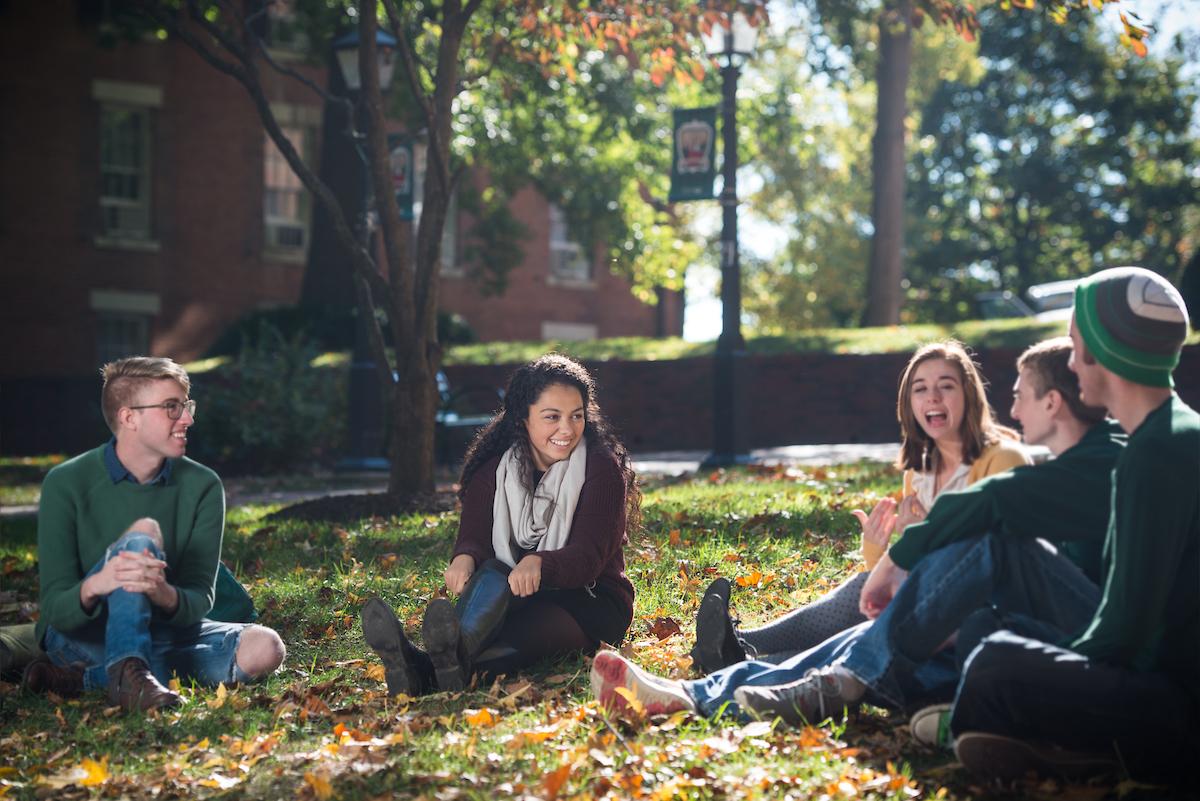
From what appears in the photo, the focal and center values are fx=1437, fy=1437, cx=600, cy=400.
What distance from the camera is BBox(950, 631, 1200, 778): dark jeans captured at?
145 inches

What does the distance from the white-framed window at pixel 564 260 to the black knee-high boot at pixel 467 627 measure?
2599cm

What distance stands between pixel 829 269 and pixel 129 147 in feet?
65.5

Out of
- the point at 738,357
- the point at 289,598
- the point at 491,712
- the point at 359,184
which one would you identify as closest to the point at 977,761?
the point at 491,712

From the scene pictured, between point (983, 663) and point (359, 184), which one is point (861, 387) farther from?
point (983, 663)

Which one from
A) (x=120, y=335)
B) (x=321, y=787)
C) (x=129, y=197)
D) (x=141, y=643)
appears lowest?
(x=321, y=787)

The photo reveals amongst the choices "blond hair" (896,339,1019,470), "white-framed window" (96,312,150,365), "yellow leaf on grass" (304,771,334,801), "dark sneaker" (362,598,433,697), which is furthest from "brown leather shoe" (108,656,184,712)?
"white-framed window" (96,312,150,365)

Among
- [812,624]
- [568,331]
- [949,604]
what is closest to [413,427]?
[812,624]

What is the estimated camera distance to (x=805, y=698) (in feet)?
14.6

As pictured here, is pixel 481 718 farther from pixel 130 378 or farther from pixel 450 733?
pixel 130 378

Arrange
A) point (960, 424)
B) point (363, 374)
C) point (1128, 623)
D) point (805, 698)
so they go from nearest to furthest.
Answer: point (1128, 623) < point (805, 698) < point (960, 424) < point (363, 374)

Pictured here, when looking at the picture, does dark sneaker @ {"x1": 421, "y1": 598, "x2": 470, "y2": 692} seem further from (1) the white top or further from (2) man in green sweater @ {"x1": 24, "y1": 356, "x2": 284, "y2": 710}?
(1) the white top

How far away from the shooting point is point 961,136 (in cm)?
3975

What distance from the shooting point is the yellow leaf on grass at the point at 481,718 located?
4.83 m

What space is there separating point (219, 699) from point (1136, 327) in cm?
357
